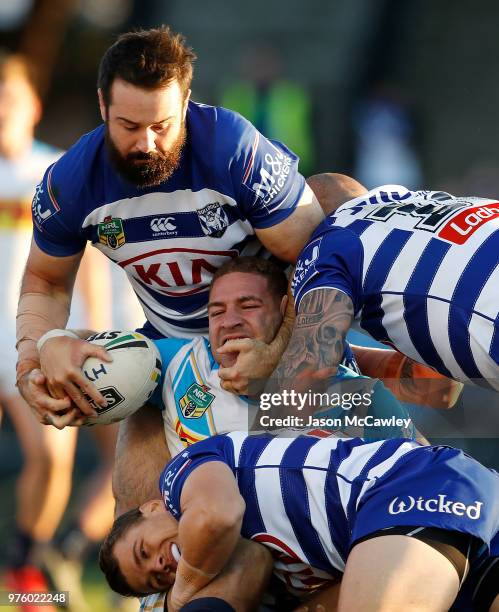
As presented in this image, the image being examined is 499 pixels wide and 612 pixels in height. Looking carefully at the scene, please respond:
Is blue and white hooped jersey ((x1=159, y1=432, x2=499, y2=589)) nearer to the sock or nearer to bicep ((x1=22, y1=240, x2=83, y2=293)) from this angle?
bicep ((x1=22, y1=240, x2=83, y2=293))

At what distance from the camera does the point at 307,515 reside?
11.6 feet

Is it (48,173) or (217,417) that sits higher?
(48,173)

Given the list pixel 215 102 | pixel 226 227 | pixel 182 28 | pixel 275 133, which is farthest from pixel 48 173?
pixel 182 28

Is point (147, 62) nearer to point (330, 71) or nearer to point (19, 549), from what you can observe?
point (19, 549)

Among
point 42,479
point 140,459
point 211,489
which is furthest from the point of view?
point 42,479

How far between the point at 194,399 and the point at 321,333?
2.34ft

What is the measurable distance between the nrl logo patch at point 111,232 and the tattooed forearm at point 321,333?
88cm

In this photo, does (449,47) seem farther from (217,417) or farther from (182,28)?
(217,417)

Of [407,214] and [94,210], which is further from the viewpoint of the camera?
[94,210]

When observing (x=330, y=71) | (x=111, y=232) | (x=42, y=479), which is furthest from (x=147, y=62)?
(x=330, y=71)

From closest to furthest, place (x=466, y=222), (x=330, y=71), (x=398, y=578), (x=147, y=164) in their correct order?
1. (x=398, y=578)
2. (x=466, y=222)
3. (x=147, y=164)
4. (x=330, y=71)

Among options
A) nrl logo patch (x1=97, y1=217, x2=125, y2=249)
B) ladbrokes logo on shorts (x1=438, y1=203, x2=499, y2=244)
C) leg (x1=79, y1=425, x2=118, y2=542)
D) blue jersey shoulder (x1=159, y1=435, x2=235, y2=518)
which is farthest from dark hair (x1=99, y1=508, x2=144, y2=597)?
leg (x1=79, y1=425, x2=118, y2=542)

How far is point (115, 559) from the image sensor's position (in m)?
3.86

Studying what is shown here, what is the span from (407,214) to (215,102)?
7036 mm
